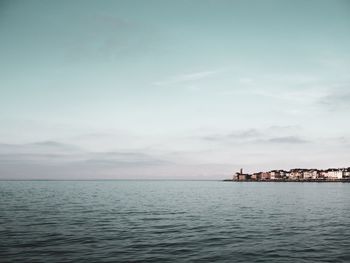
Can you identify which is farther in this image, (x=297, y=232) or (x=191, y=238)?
(x=297, y=232)

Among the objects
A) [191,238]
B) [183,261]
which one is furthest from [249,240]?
[183,261]

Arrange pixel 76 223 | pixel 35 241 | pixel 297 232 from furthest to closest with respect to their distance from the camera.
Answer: pixel 76 223
pixel 297 232
pixel 35 241

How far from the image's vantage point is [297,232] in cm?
3272

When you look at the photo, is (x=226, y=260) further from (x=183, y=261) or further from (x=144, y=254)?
(x=144, y=254)

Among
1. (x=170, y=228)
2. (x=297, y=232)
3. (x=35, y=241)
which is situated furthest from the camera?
(x=170, y=228)

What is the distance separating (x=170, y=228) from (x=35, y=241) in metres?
14.4

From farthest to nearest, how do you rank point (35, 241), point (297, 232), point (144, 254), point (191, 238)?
point (297, 232)
point (191, 238)
point (35, 241)
point (144, 254)

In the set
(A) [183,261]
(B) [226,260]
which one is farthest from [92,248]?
(B) [226,260]

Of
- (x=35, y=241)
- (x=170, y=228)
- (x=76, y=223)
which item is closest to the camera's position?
(x=35, y=241)

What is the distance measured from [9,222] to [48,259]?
20962 millimetres

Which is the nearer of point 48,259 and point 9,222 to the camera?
point 48,259

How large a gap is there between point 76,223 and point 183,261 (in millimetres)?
21056

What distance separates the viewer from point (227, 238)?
29750 millimetres

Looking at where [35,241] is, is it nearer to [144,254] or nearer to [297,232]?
[144,254]
